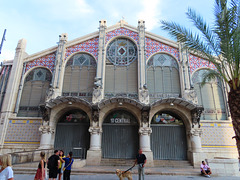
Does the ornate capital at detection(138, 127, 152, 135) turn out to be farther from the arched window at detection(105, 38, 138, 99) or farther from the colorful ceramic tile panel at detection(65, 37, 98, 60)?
the colorful ceramic tile panel at detection(65, 37, 98, 60)

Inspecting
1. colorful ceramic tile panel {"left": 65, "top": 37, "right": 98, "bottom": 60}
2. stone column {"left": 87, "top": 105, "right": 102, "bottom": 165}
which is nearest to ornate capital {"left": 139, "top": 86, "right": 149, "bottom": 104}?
stone column {"left": 87, "top": 105, "right": 102, "bottom": 165}

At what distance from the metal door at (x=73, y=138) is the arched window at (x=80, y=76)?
2824 millimetres

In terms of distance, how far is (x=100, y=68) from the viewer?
17203mm

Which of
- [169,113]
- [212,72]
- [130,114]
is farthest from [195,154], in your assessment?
[212,72]

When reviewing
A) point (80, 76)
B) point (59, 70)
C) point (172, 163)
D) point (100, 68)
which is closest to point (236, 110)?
point (172, 163)

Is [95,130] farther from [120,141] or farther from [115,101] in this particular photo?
[115,101]

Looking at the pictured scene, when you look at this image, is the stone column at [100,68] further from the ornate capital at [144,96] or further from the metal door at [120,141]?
the ornate capital at [144,96]

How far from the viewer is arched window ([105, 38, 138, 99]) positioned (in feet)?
55.4

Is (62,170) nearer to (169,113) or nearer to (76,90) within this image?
(76,90)

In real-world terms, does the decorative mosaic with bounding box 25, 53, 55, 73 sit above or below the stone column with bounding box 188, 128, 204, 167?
above

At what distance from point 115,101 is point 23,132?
344 inches

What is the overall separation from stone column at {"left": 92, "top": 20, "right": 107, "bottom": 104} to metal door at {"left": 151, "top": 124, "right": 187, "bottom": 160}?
5.58 meters

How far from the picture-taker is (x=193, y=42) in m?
9.17

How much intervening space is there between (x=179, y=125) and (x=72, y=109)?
32.6 ft
